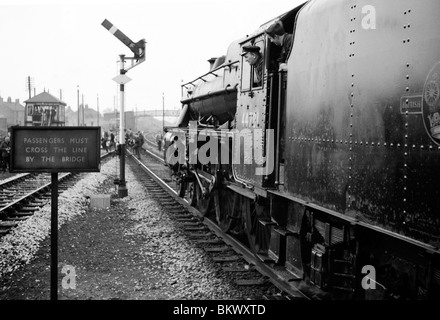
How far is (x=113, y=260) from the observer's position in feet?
23.0

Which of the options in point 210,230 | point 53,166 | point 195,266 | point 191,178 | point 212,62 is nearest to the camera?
point 53,166

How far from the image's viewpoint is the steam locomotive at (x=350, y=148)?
3.22m

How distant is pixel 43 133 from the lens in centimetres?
464

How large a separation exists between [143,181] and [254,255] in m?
11.0

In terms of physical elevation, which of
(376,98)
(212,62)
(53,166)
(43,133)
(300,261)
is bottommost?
(300,261)

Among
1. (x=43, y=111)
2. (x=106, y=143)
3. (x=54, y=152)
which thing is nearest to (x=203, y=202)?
(x=54, y=152)

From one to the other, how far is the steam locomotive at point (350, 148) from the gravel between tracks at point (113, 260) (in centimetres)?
113

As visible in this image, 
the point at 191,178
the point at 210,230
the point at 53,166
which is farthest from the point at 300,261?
the point at 191,178

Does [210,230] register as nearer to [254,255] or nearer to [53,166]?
[254,255]

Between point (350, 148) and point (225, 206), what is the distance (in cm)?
520

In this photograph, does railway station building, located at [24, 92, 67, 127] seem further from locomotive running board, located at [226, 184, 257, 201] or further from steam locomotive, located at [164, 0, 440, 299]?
steam locomotive, located at [164, 0, 440, 299]

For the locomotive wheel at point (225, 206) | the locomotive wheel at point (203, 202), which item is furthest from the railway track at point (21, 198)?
the locomotive wheel at point (225, 206)
